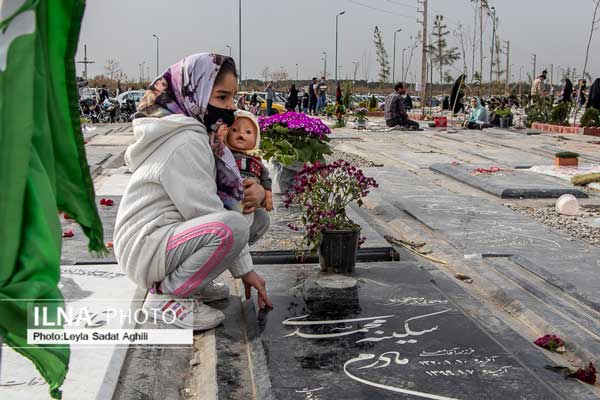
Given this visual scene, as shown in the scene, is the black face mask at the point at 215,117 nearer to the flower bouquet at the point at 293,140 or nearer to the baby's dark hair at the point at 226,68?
the baby's dark hair at the point at 226,68

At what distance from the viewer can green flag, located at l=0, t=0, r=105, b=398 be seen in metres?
1.92

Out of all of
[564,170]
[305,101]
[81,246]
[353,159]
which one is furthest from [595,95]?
[81,246]

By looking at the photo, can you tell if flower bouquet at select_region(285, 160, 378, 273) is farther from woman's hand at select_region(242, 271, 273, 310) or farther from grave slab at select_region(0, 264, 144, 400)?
grave slab at select_region(0, 264, 144, 400)

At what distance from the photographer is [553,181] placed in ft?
32.4

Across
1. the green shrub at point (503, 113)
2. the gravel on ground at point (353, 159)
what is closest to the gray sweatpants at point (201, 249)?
the gravel on ground at point (353, 159)

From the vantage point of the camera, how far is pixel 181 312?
3895 millimetres

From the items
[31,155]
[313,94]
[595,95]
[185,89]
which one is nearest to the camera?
[31,155]

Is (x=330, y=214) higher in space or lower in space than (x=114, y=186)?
higher

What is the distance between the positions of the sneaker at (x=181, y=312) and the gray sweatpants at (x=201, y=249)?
10cm

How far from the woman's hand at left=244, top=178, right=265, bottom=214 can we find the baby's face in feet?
1.02

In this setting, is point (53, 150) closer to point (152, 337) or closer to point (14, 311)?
point (14, 311)

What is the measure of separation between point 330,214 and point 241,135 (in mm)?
819

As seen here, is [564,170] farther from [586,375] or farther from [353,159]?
[586,375]

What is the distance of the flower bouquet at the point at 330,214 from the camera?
16.0ft
